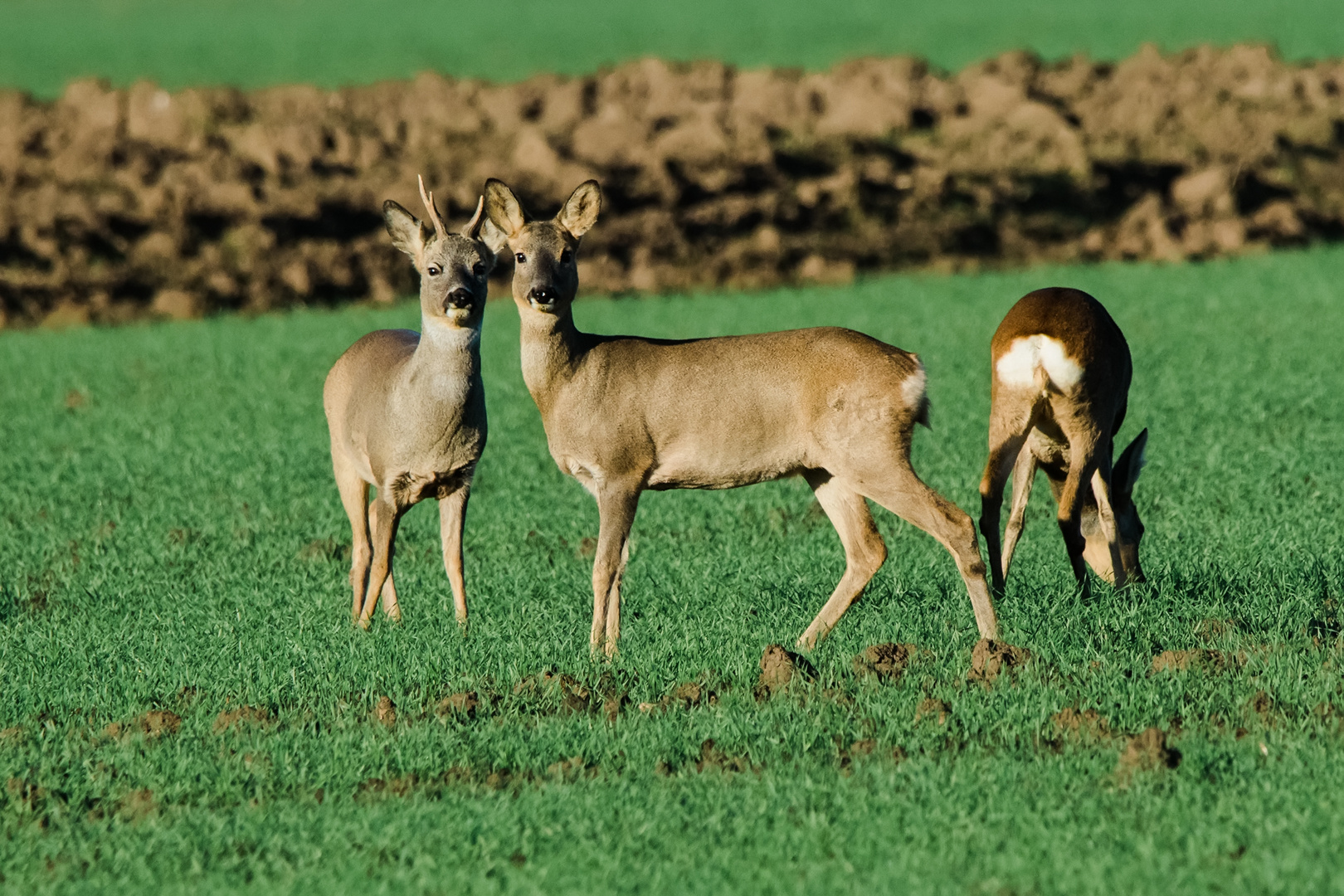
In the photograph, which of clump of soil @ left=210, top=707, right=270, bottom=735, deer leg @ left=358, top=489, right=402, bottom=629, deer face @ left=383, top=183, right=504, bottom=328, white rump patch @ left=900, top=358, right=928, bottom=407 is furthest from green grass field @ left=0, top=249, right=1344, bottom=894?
deer face @ left=383, top=183, right=504, bottom=328

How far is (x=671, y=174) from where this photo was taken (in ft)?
73.8

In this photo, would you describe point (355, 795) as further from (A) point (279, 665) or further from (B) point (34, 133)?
(B) point (34, 133)

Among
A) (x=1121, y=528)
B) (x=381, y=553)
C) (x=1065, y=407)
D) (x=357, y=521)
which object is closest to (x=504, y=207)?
(x=381, y=553)

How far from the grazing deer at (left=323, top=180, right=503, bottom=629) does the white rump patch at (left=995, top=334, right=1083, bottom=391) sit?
238 centimetres

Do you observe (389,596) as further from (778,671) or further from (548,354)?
(778,671)

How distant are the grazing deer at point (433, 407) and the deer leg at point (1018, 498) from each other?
2.57m

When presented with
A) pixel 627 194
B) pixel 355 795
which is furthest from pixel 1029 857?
pixel 627 194

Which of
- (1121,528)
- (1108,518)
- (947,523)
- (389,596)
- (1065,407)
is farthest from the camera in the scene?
(1121,528)

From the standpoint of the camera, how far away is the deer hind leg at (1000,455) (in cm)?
780

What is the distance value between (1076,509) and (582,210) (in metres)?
2.63

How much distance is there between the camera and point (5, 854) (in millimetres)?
5180

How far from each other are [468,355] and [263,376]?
8013mm

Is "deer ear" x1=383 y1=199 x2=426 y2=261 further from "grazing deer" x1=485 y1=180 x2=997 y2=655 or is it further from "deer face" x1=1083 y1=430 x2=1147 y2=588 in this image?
"deer face" x1=1083 y1=430 x2=1147 y2=588

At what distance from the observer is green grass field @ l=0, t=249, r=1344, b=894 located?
16.5 ft
